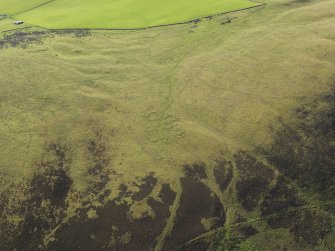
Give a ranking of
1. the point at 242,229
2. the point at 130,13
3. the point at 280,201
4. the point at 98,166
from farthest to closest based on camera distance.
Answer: the point at 130,13, the point at 98,166, the point at 280,201, the point at 242,229

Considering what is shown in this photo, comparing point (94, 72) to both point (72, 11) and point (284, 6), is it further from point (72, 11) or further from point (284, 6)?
point (284, 6)

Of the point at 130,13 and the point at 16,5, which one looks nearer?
the point at 130,13

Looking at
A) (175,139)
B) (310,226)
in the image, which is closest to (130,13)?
(175,139)

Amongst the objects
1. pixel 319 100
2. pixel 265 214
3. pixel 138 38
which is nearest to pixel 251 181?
pixel 265 214

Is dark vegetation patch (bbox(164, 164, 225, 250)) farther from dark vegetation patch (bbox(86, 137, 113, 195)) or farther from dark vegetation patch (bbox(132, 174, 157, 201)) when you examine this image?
dark vegetation patch (bbox(86, 137, 113, 195))

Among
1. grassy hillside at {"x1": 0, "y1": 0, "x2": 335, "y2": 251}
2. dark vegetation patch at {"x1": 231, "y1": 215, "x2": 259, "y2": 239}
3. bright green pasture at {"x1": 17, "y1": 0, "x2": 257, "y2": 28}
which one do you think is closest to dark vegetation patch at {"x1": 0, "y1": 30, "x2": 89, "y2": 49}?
bright green pasture at {"x1": 17, "y1": 0, "x2": 257, "y2": 28}

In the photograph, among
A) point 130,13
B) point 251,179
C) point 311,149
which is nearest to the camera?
point 251,179

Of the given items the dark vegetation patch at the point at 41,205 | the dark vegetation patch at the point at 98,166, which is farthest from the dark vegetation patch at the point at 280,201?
the dark vegetation patch at the point at 41,205

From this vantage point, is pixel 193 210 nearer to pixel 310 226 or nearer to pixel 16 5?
pixel 310 226
